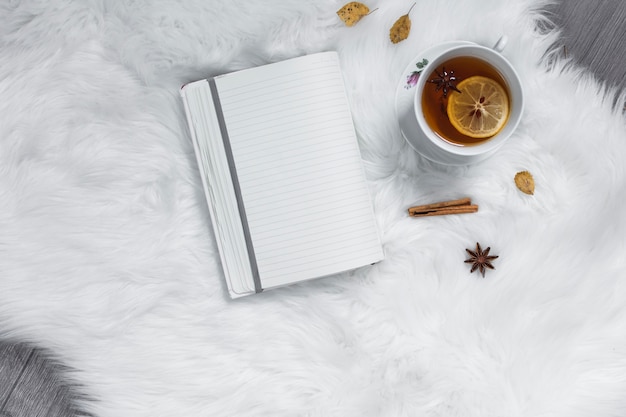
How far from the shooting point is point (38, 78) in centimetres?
62

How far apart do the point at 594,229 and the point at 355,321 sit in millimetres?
297

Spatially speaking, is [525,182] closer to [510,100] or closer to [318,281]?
[510,100]

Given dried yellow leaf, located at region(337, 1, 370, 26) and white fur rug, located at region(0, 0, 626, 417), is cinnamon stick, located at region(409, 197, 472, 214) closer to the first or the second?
white fur rug, located at region(0, 0, 626, 417)

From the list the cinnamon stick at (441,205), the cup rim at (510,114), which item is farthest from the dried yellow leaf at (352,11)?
the cinnamon stick at (441,205)

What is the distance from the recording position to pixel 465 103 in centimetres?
56

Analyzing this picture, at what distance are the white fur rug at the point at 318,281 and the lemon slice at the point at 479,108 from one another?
7 centimetres

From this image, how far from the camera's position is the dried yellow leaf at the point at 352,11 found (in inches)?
24.0

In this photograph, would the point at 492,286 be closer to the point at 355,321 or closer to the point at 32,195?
the point at 355,321

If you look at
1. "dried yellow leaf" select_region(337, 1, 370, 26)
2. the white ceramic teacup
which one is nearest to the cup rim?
the white ceramic teacup

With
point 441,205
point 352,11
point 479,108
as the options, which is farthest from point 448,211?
point 352,11

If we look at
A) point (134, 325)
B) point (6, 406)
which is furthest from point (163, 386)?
point (6, 406)

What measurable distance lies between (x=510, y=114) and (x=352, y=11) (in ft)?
0.69

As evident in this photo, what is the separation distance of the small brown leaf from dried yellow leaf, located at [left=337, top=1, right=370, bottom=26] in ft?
0.12

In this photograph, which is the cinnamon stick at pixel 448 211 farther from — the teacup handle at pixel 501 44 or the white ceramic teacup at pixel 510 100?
the teacup handle at pixel 501 44
